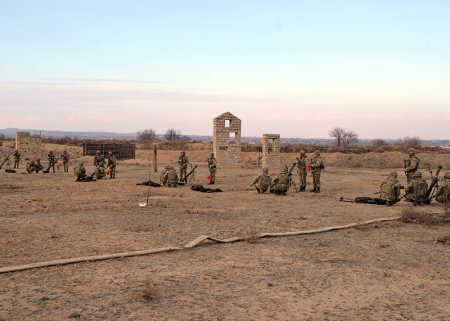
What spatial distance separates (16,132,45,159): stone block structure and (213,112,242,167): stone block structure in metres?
15.5

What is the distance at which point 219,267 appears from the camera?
748 cm

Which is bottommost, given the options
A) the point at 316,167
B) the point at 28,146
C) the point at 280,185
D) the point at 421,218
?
the point at 421,218

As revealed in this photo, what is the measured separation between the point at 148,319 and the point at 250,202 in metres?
10.3

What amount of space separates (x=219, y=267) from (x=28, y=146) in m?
34.8

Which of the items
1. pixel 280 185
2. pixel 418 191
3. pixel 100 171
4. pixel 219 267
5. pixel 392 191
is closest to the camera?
pixel 219 267

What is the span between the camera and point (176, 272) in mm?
7137

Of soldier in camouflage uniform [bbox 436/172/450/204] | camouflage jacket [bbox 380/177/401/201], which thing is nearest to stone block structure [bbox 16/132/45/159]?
camouflage jacket [bbox 380/177/401/201]

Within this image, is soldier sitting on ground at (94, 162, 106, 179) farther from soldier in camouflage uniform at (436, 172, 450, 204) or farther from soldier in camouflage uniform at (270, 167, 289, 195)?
soldier in camouflage uniform at (436, 172, 450, 204)

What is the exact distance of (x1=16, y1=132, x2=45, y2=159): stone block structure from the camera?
124 feet

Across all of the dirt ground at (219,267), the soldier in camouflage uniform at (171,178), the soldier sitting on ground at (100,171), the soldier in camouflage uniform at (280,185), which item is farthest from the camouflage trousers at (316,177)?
the soldier sitting on ground at (100,171)

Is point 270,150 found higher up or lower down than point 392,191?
higher up

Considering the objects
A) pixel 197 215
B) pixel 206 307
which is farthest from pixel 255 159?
pixel 206 307

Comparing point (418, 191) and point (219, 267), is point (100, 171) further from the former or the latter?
point (219, 267)

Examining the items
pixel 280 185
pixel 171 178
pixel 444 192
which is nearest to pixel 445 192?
pixel 444 192
